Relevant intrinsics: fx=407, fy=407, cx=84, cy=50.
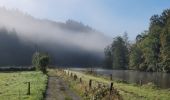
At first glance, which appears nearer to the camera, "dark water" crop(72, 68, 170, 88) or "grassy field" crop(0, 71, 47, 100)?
"grassy field" crop(0, 71, 47, 100)

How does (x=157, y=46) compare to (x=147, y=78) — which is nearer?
(x=147, y=78)

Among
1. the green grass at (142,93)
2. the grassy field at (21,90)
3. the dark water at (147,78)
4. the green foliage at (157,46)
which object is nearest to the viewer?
the green grass at (142,93)

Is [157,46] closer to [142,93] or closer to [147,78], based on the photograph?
[147,78]

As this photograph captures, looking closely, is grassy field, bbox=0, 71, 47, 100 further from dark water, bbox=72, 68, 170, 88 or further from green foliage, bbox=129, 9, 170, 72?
green foliage, bbox=129, 9, 170, 72

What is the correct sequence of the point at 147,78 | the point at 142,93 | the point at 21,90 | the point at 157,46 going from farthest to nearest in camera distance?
the point at 157,46 → the point at 147,78 → the point at 21,90 → the point at 142,93

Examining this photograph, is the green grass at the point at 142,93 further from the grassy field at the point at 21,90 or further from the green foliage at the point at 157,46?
the green foliage at the point at 157,46

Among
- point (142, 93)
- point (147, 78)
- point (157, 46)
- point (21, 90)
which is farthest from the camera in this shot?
point (157, 46)

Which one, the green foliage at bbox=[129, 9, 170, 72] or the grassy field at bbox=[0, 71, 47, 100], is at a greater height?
the green foliage at bbox=[129, 9, 170, 72]

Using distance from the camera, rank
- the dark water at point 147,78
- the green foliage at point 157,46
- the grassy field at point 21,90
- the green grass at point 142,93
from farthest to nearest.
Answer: the green foliage at point 157,46, the dark water at point 147,78, the grassy field at point 21,90, the green grass at point 142,93

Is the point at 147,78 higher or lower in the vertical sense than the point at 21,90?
higher

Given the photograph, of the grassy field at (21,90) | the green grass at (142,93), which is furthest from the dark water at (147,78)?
the green grass at (142,93)

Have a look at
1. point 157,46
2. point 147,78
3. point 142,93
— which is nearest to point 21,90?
point 142,93

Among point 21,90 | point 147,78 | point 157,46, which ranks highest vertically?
point 157,46

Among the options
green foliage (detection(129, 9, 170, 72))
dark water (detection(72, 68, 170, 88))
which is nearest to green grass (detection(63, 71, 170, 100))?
dark water (detection(72, 68, 170, 88))
